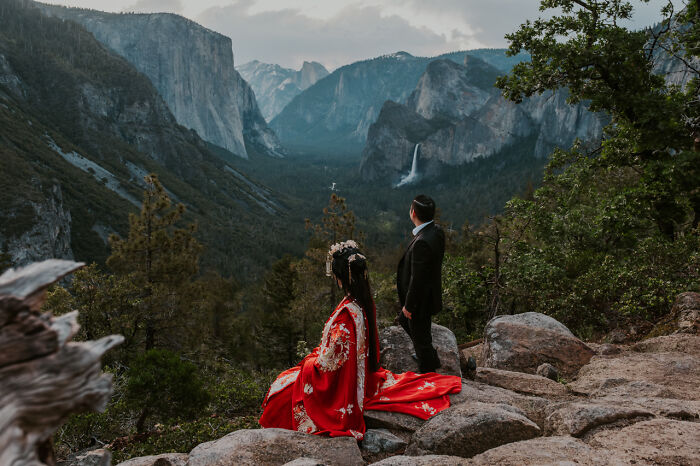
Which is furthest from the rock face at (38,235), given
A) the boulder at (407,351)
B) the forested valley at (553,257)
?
the boulder at (407,351)

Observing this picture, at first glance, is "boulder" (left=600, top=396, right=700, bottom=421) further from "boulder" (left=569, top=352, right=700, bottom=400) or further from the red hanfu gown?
the red hanfu gown

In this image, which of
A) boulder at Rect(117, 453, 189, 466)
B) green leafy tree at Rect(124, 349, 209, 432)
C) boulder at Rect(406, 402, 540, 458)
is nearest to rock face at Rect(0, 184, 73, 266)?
green leafy tree at Rect(124, 349, 209, 432)

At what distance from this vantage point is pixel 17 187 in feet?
196

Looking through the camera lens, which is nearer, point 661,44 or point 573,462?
point 573,462

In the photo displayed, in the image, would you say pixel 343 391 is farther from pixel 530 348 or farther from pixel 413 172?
pixel 413 172

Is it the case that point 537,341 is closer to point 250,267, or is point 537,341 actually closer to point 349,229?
point 349,229

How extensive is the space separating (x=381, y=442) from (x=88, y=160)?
11720 centimetres

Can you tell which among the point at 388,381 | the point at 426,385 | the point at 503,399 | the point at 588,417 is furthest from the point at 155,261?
the point at 588,417

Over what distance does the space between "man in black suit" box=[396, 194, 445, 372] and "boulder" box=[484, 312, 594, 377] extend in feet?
6.94

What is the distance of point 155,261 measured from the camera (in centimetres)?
1598

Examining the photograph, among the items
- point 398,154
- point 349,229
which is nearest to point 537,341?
point 349,229

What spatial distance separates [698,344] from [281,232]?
110 metres

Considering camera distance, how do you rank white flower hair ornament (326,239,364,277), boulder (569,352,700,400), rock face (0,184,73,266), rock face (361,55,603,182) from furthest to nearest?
1. rock face (361,55,603,182)
2. rock face (0,184,73,266)
3. boulder (569,352,700,400)
4. white flower hair ornament (326,239,364,277)

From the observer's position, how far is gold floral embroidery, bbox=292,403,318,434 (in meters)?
4.59
